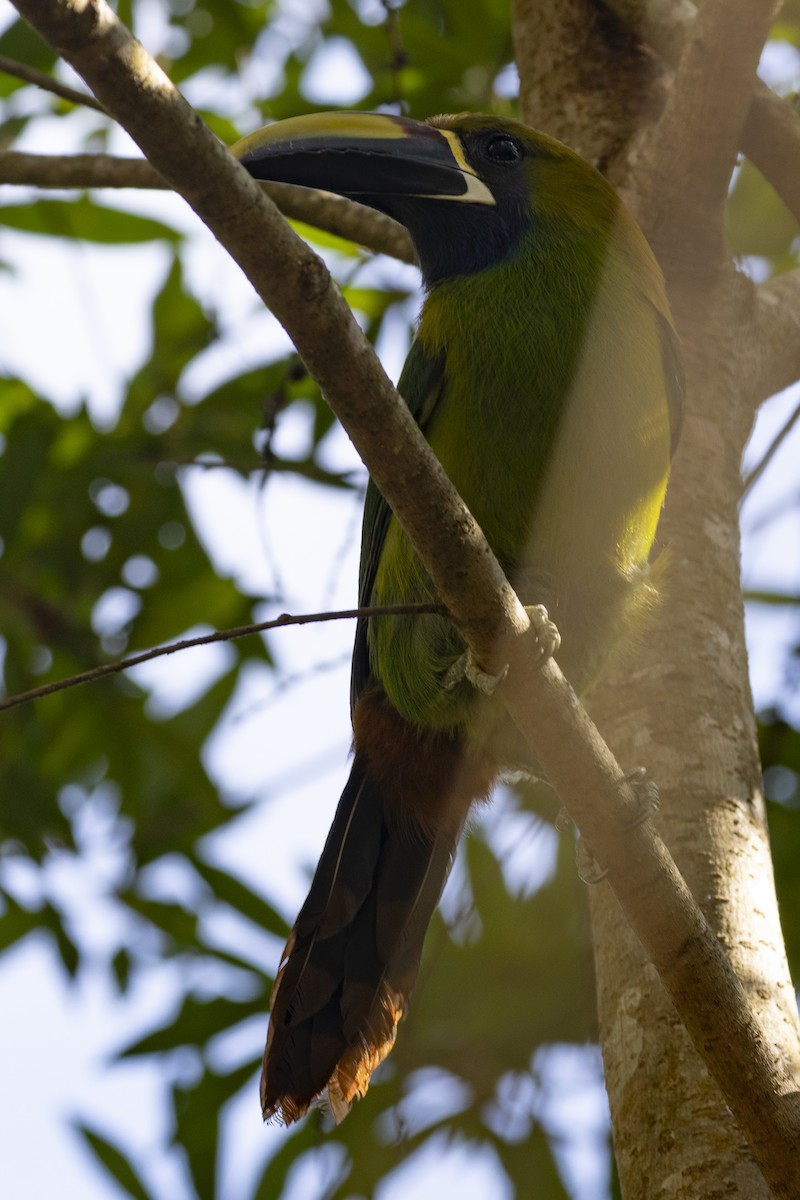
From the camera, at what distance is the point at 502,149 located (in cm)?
293

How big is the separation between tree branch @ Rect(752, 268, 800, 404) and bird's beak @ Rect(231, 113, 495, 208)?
0.70 meters

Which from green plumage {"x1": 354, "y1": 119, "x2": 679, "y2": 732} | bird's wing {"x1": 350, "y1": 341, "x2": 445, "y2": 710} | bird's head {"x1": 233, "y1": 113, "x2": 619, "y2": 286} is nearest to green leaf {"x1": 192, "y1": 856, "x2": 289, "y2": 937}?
bird's wing {"x1": 350, "y1": 341, "x2": 445, "y2": 710}

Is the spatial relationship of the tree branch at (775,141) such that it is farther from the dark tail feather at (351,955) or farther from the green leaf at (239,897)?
the green leaf at (239,897)

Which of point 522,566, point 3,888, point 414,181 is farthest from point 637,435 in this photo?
point 3,888

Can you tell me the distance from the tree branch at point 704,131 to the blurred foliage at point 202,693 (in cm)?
70

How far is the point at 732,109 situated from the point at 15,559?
235 centimetres

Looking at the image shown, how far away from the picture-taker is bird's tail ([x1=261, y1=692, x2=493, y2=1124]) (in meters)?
2.43

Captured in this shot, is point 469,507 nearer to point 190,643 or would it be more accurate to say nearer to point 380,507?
point 380,507

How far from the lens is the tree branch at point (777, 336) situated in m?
3.04

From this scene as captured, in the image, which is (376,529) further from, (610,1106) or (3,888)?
(3,888)

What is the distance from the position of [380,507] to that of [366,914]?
2.58 ft

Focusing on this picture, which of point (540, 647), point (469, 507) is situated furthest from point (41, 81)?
point (540, 647)

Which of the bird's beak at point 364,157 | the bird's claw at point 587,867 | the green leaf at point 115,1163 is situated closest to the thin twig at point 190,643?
the bird's claw at point 587,867

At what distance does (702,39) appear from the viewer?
8.91ft
